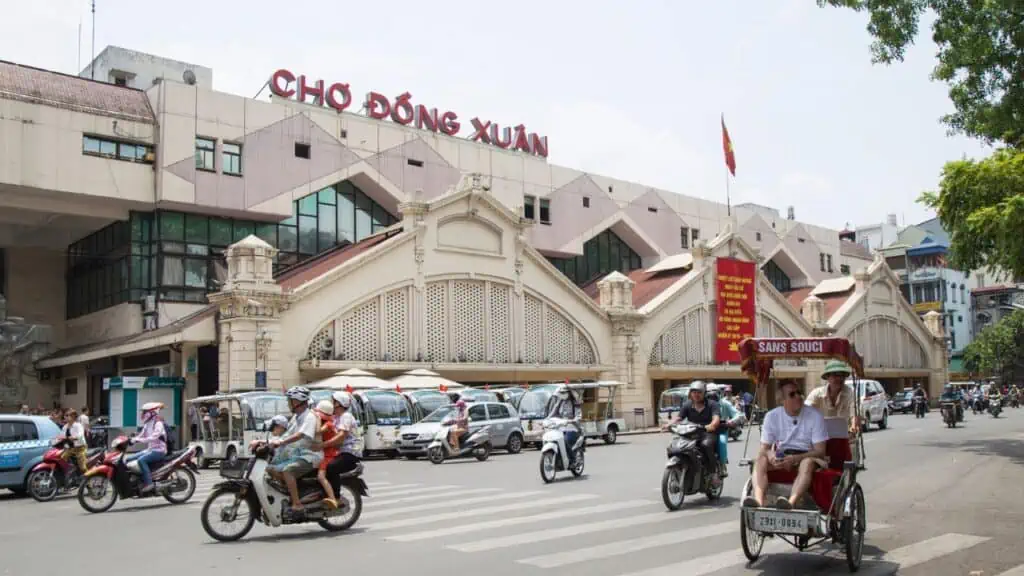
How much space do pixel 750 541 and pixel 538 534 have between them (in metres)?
2.97

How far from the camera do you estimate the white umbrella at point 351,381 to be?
29672 millimetres

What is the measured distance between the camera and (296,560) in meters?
9.69

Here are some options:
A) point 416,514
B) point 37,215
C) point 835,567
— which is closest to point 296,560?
point 416,514

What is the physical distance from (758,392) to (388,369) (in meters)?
25.5

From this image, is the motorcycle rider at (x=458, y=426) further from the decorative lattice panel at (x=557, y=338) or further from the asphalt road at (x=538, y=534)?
the decorative lattice panel at (x=557, y=338)

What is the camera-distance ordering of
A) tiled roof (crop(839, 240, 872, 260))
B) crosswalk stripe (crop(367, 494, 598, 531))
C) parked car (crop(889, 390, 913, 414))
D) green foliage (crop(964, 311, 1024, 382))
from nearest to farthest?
crosswalk stripe (crop(367, 494, 598, 531)) → parked car (crop(889, 390, 913, 414)) → green foliage (crop(964, 311, 1024, 382)) → tiled roof (crop(839, 240, 872, 260))

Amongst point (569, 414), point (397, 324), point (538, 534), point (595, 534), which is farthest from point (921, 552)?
point (397, 324)

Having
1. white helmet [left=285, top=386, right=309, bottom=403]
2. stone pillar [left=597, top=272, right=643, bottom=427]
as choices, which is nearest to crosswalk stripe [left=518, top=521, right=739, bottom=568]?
white helmet [left=285, top=386, right=309, bottom=403]

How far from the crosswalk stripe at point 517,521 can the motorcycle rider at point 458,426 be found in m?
11.5

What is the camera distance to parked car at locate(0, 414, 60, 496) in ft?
59.6

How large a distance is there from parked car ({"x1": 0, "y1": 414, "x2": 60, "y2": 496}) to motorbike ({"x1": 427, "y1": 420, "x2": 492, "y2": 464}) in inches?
381

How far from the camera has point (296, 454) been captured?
37.6 ft

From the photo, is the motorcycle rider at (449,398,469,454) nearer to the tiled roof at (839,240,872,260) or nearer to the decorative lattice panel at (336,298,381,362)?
the decorative lattice panel at (336,298,381,362)

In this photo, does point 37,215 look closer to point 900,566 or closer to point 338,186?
point 338,186
